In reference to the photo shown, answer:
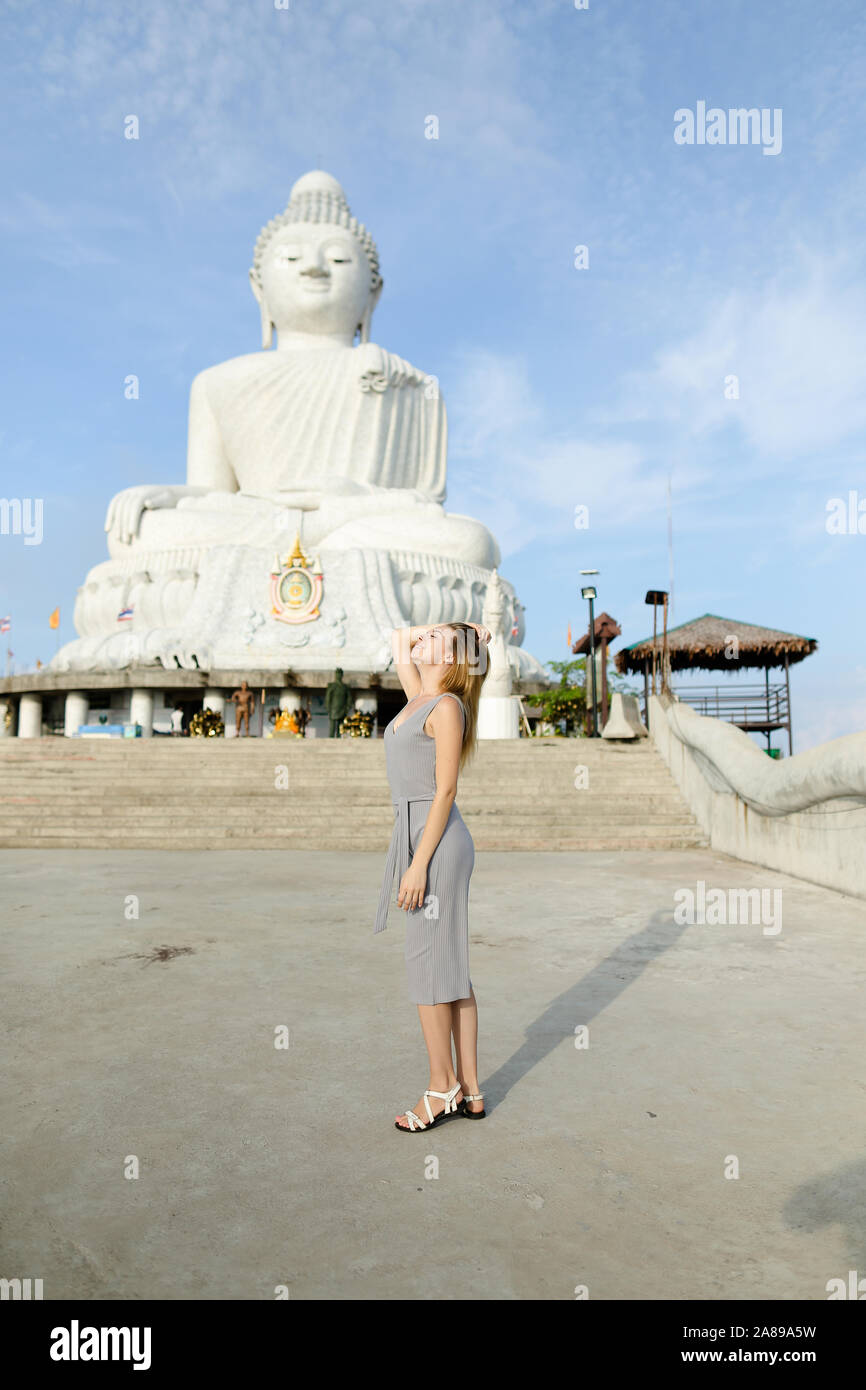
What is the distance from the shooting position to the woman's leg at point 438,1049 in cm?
233

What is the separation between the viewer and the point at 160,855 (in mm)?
8078

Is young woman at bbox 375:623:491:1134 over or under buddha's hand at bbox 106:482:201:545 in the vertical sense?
under

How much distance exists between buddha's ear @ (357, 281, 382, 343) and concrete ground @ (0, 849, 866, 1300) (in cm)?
2445

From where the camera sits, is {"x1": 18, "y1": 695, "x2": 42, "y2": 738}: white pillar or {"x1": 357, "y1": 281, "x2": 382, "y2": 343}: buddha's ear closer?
{"x1": 18, "y1": 695, "x2": 42, "y2": 738}: white pillar

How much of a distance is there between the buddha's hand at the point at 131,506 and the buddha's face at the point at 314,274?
648 cm

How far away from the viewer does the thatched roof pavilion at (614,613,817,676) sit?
78.6 ft

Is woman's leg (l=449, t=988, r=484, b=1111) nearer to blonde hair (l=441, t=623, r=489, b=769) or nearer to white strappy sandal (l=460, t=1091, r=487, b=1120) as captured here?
white strappy sandal (l=460, t=1091, r=487, b=1120)

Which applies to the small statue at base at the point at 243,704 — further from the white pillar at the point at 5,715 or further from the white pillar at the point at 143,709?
the white pillar at the point at 5,715

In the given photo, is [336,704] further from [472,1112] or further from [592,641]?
[472,1112]

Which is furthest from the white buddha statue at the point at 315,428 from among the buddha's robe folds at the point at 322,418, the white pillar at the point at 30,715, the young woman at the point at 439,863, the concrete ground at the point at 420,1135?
the young woman at the point at 439,863

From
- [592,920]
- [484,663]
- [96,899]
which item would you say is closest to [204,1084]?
[484,663]

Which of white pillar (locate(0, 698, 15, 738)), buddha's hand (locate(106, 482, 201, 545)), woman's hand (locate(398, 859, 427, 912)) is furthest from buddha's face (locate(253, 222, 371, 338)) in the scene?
woman's hand (locate(398, 859, 427, 912))

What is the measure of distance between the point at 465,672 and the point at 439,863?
52 centimetres

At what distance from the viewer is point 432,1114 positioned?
7.56ft
